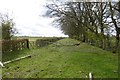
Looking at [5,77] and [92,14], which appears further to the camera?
[92,14]

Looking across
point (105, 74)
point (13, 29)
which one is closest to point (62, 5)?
point (13, 29)

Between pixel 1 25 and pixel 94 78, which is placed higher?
pixel 1 25

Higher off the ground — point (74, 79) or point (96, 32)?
point (96, 32)

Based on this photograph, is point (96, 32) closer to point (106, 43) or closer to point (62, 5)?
point (106, 43)

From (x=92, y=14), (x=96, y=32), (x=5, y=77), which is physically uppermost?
(x=92, y=14)

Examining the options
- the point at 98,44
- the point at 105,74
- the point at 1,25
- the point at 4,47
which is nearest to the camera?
the point at 105,74

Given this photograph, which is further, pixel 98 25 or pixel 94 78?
pixel 98 25

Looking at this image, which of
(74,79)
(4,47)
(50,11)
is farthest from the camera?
(50,11)

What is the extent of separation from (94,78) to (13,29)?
753 inches

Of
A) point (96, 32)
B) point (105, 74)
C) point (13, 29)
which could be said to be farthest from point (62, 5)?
point (105, 74)

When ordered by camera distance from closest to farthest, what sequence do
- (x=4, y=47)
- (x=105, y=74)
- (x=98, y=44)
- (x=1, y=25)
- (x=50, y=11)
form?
(x=105, y=74)
(x=4, y=47)
(x=98, y=44)
(x=1, y=25)
(x=50, y=11)

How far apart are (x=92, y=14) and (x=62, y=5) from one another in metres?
4.16

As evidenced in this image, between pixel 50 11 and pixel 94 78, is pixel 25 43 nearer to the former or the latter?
pixel 50 11

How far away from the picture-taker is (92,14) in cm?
1942
